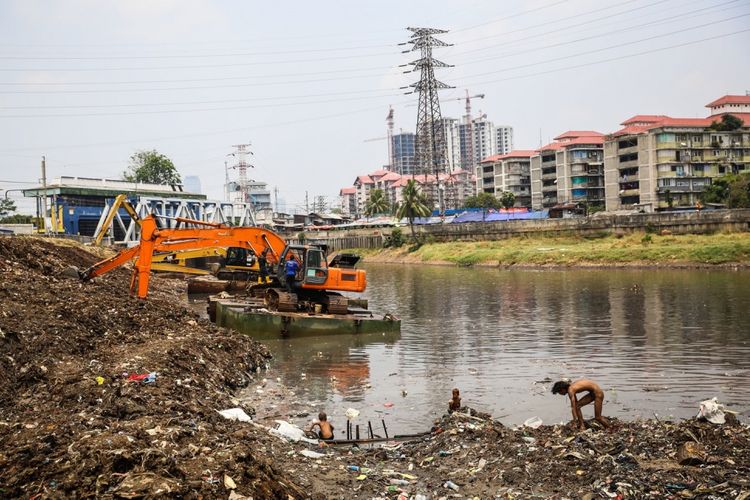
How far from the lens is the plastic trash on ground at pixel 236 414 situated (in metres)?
13.1

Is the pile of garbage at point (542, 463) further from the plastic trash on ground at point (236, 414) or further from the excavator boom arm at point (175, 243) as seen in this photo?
the excavator boom arm at point (175, 243)

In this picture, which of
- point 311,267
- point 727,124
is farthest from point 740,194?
point 311,267

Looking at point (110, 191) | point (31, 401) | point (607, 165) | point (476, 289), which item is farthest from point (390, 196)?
point (31, 401)

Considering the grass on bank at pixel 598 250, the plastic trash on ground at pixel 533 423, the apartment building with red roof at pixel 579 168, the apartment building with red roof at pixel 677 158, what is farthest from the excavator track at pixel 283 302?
the apartment building with red roof at pixel 579 168

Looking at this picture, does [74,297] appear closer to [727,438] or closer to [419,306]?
[727,438]

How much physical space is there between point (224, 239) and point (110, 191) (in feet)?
200

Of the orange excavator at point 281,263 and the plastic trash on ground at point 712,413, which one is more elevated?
the orange excavator at point 281,263

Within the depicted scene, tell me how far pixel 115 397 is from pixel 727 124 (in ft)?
296

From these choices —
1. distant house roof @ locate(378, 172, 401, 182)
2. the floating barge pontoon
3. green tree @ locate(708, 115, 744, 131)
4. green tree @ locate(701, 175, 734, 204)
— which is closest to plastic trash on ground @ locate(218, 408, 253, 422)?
the floating barge pontoon

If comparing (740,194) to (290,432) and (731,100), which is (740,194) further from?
(290,432)

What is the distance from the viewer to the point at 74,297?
20.1 m

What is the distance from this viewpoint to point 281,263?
26.6 m

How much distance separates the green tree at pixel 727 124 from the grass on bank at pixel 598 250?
1216 inches

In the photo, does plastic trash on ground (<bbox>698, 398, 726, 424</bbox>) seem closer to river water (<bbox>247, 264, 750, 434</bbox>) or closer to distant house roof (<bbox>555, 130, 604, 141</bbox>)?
river water (<bbox>247, 264, 750, 434</bbox>)
